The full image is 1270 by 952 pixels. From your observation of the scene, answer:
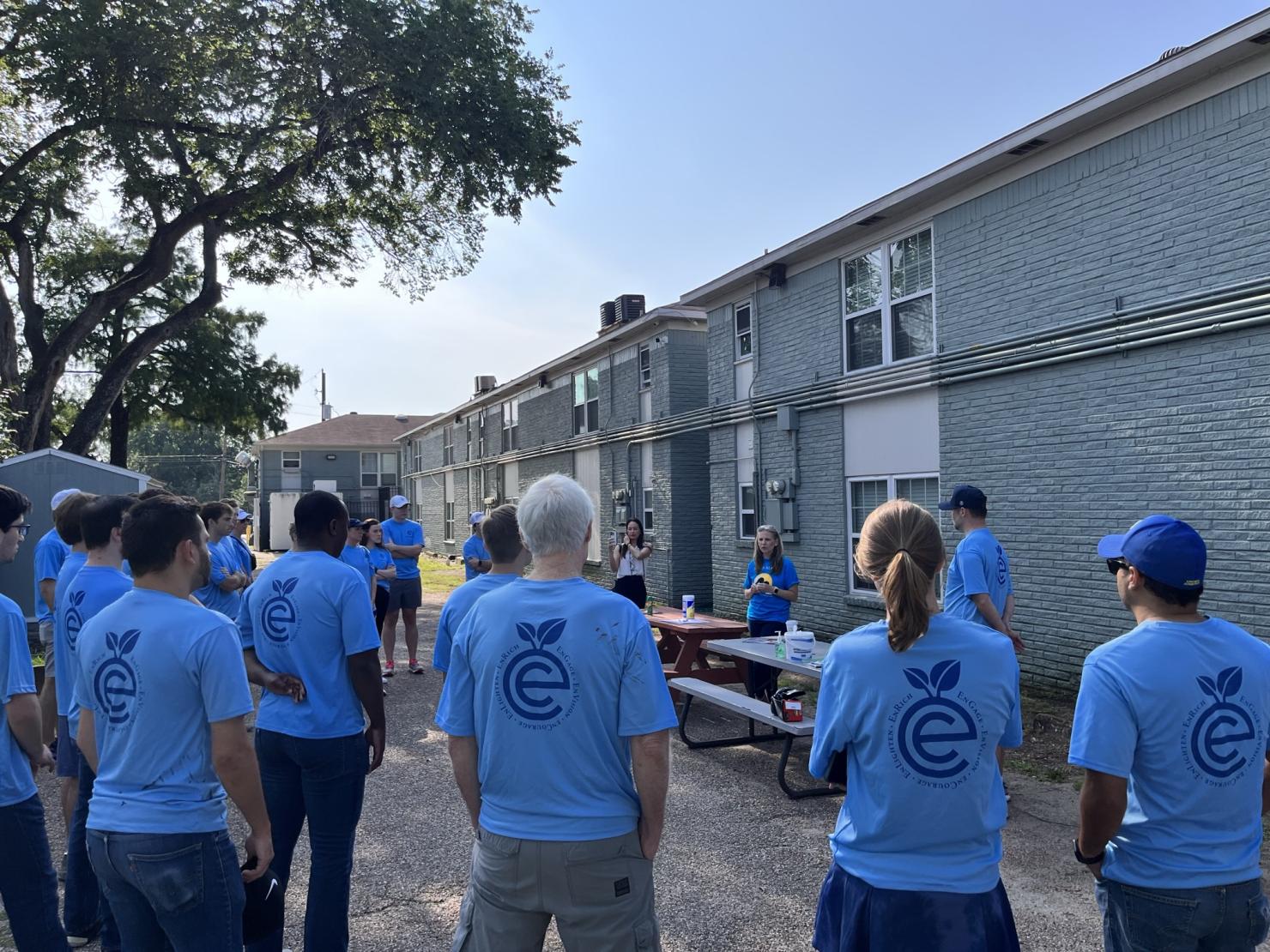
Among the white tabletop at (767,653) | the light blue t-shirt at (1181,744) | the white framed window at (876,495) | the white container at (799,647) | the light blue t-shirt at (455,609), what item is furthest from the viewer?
the white framed window at (876,495)

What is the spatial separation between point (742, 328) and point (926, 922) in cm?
1447

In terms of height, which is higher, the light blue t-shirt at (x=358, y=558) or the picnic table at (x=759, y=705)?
the light blue t-shirt at (x=358, y=558)

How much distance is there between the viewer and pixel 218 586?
6.59 metres

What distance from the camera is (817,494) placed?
543 inches

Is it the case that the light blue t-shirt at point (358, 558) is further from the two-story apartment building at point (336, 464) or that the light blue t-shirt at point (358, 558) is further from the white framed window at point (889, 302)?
the two-story apartment building at point (336, 464)

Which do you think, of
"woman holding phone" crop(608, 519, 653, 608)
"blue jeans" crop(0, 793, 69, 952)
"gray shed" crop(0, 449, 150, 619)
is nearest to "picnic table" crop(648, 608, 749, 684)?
"woman holding phone" crop(608, 519, 653, 608)

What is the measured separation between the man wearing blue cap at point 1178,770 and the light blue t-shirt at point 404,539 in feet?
29.7

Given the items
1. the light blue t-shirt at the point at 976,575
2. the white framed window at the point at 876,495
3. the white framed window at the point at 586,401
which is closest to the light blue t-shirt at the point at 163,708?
the light blue t-shirt at the point at 976,575

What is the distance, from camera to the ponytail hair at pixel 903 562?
230 cm

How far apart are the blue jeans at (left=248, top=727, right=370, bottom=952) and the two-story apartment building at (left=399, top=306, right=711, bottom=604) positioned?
1445cm

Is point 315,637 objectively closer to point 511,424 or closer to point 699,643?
point 699,643

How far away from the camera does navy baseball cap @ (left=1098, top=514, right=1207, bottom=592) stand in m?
2.42

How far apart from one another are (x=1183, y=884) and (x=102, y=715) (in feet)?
9.85

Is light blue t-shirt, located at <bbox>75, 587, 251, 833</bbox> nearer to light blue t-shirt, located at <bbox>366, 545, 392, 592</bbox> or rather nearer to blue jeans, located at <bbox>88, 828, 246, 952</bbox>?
blue jeans, located at <bbox>88, 828, 246, 952</bbox>
